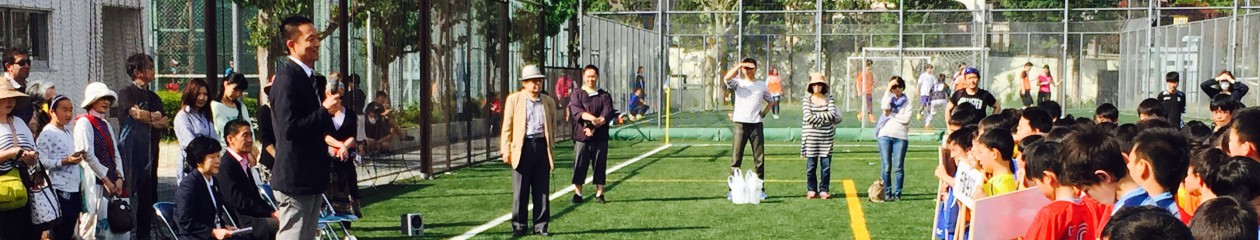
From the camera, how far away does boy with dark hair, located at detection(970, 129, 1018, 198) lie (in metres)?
7.94

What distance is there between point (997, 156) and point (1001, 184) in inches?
5.7

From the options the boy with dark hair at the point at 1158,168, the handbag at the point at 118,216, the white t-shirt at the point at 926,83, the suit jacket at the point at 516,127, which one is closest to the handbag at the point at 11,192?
the handbag at the point at 118,216

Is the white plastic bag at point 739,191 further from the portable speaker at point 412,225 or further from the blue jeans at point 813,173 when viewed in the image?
the portable speaker at point 412,225

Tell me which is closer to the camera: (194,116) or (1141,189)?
(1141,189)

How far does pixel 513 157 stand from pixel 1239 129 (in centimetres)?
620

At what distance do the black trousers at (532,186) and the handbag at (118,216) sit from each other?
3050 mm

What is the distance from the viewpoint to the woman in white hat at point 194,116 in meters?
10.8

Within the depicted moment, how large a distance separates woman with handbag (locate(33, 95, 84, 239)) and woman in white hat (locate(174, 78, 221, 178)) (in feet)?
3.12

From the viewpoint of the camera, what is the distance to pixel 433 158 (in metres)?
19.0

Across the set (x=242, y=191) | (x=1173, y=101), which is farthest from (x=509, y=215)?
(x=1173, y=101)

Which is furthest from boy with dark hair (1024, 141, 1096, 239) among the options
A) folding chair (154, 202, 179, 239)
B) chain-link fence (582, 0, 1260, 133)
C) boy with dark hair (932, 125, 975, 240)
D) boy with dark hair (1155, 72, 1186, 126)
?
chain-link fence (582, 0, 1260, 133)

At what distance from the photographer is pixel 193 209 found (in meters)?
8.42

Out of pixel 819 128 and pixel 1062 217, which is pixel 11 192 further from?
pixel 819 128

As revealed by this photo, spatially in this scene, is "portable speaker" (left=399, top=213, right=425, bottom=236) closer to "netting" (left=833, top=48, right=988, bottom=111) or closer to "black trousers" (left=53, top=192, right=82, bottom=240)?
"black trousers" (left=53, top=192, right=82, bottom=240)
